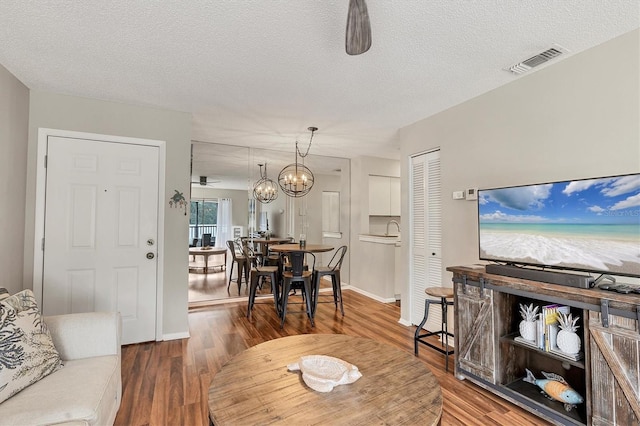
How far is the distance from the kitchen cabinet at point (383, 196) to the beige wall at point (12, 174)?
478cm

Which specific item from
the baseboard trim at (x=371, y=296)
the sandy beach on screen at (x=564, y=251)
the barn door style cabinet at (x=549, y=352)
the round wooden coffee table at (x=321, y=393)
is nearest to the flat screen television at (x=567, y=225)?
the sandy beach on screen at (x=564, y=251)

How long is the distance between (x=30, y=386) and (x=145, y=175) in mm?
2281

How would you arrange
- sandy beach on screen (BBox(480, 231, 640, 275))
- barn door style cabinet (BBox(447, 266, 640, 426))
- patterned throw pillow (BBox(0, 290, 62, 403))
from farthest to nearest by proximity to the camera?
sandy beach on screen (BBox(480, 231, 640, 275)) < barn door style cabinet (BBox(447, 266, 640, 426)) < patterned throw pillow (BBox(0, 290, 62, 403))

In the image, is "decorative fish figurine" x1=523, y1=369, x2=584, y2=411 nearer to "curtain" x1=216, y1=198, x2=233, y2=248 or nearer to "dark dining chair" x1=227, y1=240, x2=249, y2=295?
"dark dining chair" x1=227, y1=240, x2=249, y2=295

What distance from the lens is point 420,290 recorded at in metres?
3.77

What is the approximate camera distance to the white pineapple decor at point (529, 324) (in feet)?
7.00

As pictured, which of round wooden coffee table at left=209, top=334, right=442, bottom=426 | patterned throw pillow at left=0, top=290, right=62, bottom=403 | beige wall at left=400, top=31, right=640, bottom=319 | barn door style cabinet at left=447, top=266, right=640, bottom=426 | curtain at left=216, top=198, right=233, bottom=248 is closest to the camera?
round wooden coffee table at left=209, top=334, right=442, bottom=426

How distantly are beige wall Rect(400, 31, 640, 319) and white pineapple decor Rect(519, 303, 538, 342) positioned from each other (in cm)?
87

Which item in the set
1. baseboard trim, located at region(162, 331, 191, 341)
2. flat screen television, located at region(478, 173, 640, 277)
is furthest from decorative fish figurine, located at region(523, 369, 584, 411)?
baseboard trim, located at region(162, 331, 191, 341)

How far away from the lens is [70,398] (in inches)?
56.2

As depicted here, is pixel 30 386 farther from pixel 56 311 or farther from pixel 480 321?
pixel 480 321

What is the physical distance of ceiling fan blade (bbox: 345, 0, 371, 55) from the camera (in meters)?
1.33

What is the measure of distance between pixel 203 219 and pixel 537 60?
16.2ft

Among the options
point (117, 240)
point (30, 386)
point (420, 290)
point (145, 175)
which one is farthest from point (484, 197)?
point (117, 240)
